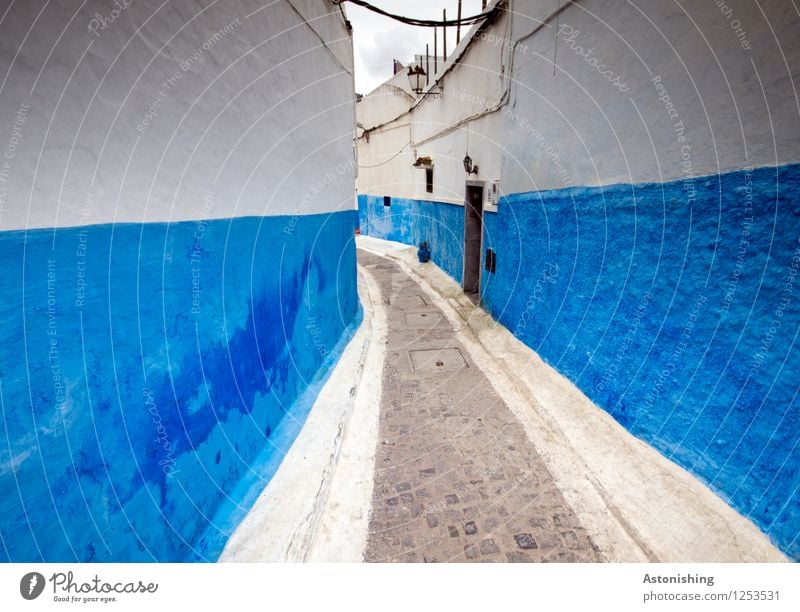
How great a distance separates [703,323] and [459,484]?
2.53m

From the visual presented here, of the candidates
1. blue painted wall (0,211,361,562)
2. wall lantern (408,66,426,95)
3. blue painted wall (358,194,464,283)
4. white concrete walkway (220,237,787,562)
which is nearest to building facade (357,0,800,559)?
white concrete walkway (220,237,787,562)

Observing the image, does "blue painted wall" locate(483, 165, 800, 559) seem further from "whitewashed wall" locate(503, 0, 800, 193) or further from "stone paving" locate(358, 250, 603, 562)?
"stone paving" locate(358, 250, 603, 562)

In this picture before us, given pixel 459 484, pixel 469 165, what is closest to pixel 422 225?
pixel 469 165

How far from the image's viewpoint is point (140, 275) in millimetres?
2273

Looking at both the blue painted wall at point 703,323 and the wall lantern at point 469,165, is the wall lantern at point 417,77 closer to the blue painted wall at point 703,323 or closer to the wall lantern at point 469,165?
the wall lantern at point 469,165

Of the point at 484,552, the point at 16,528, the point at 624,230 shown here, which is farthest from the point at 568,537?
the point at 16,528

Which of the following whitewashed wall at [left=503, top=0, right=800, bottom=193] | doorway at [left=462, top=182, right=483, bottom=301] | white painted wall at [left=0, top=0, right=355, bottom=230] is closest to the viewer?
white painted wall at [left=0, top=0, right=355, bottom=230]

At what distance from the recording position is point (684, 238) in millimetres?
3346

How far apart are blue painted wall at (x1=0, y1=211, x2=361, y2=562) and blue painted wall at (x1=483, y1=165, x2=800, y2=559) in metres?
3.68

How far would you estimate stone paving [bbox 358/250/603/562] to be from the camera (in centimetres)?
297

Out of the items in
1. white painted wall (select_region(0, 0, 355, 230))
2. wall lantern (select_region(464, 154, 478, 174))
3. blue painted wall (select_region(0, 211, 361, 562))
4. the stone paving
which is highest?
wall lantern (select_region(464, 154, 478, 174))

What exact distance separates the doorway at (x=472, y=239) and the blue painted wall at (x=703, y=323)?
15.4 feet

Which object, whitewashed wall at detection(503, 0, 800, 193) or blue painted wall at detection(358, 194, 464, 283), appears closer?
whitewashed wall at detection(503, 0, 800, 193)

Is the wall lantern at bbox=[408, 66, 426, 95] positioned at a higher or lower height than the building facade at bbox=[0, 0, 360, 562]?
higher
